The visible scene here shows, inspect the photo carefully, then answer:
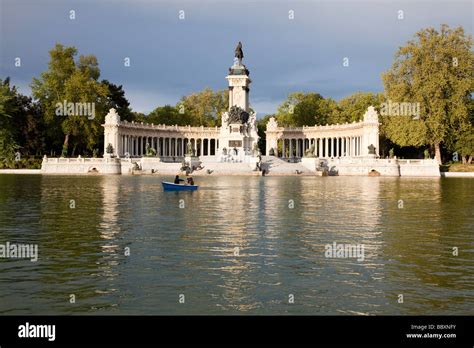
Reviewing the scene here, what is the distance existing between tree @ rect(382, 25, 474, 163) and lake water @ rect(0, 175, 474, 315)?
61.3m

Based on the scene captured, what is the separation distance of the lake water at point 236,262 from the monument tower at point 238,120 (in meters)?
71.4

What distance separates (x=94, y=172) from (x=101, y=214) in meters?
64.3

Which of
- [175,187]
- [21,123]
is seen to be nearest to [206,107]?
[21,123]

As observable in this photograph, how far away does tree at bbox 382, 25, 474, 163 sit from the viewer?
281 feet

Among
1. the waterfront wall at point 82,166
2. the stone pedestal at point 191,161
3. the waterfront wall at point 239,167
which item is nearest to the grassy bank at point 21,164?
the waterfront wall at point 82,166

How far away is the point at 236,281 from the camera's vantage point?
13.8 m

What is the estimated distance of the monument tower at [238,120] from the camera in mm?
102875

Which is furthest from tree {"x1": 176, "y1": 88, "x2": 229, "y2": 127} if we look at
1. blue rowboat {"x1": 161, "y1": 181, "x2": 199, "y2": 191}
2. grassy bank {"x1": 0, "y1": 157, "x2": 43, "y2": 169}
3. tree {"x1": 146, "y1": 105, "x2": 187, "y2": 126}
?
blue rowboat {"x1": 161, "y1": 181, "x2": 199, "y2": 191}

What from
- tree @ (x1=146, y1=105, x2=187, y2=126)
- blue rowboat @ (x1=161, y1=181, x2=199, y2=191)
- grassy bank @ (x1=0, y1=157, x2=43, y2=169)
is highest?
tree @ (x1=146, y1=105, x2=187, y2=126)

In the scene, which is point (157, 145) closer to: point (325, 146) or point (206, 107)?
point (206, 107)

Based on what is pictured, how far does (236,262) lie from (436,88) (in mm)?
79340

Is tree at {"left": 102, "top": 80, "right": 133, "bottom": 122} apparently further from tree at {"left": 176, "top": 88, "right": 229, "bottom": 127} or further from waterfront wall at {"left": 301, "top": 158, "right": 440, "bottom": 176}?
waterfront wall at {"left": 301, "top": 158, "right": 440, "bottom": 176}
